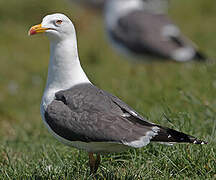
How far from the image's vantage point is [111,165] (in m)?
4.16

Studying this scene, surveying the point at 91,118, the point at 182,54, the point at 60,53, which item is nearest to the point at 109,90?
the point at 182,54

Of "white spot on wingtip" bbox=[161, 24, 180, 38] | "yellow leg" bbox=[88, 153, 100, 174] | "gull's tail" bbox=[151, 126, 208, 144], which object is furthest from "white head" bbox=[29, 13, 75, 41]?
"white spot on wingtip" bbox=[161, 24, 180, 38]

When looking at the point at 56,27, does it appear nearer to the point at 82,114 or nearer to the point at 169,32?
the point at 82,114

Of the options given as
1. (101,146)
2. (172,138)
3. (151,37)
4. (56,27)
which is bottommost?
(151,37)

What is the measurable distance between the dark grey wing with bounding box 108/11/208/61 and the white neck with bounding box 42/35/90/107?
197 inches

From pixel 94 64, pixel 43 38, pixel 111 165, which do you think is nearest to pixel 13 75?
pixel 94 64

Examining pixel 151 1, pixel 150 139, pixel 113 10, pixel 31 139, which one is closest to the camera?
pixel 150 139

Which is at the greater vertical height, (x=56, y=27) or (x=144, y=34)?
(x=56, y=27)

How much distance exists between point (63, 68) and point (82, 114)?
1.85ft

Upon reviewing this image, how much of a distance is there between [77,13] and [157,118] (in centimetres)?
959

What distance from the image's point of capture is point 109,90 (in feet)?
22.9

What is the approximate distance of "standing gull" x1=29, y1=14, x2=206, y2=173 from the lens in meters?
3.54

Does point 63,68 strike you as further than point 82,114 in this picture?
Yes

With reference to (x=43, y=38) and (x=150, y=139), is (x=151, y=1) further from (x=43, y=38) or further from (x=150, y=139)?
(x=150, y=139)
